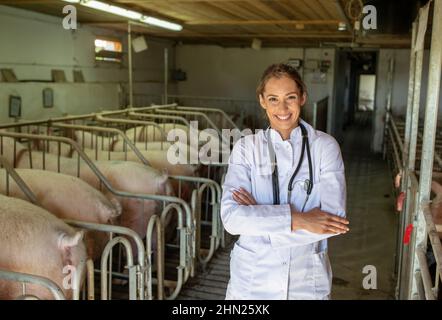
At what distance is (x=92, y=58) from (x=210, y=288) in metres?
5.47

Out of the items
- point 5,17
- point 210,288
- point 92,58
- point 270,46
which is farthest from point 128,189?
point 270,46

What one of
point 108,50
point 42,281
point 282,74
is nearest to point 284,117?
point 282,74

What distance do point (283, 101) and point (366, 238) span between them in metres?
4.09

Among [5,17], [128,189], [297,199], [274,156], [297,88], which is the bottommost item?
[128,189]

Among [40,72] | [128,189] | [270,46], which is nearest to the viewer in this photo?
[128,189]

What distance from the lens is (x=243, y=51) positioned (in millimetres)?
11703

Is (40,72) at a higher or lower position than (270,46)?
lower

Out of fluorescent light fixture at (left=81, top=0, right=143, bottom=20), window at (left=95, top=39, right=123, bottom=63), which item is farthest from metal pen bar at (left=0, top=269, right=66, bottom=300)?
window at (left=95, top=39, right=123, bottom=63)

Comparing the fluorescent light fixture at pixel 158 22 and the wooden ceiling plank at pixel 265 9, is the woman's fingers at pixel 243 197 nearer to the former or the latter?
the wooden ceiling plank at pixel 265 9

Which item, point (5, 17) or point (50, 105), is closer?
point (5, 17)

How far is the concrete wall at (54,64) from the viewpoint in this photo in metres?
6.21

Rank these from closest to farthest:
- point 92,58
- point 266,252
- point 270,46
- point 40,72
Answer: point 266,252
point 40,72
point 92,58
point 270,46

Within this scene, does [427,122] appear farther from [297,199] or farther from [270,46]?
[270,46]

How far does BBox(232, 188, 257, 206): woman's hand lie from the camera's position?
1.87 meters
